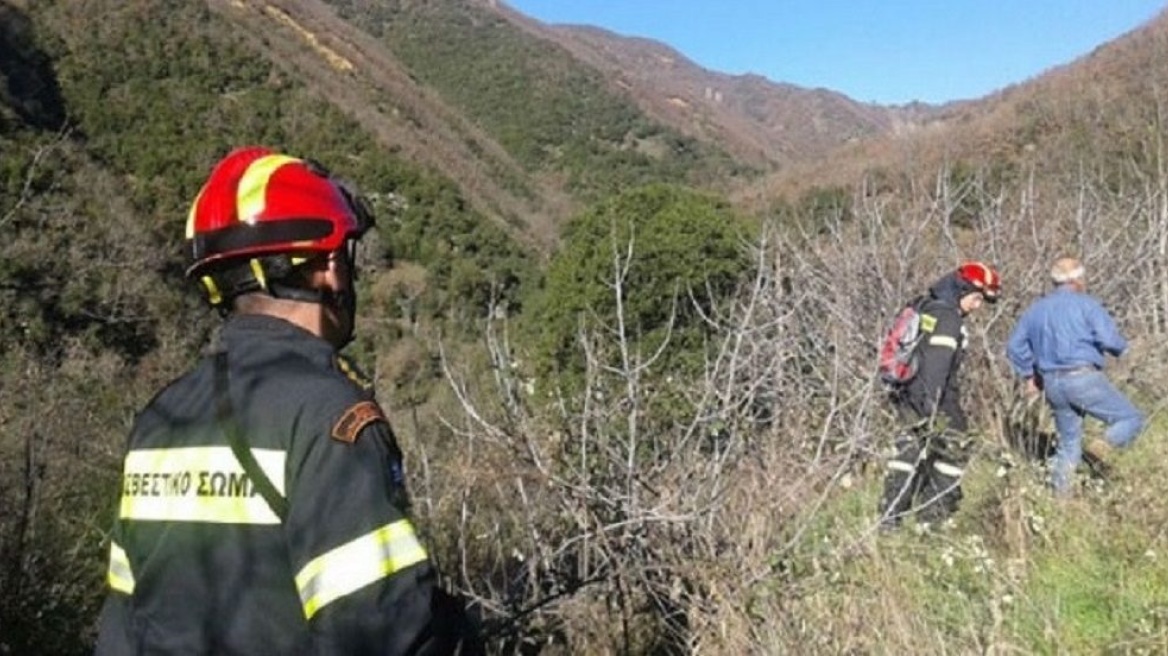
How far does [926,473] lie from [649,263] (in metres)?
10.3

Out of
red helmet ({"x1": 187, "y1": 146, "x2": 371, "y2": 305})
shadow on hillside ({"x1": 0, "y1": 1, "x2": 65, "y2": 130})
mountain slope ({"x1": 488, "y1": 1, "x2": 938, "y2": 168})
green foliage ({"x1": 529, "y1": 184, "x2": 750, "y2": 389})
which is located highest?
red helmet ({"x1": 187, "y1": 146, "x2": 371, "y2": 305})

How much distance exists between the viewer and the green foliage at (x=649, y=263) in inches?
605

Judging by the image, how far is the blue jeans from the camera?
6.46 meters

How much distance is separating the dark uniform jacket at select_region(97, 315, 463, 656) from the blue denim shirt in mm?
5520

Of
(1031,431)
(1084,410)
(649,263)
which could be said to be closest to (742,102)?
(649,263)

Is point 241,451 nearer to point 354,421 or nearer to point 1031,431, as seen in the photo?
point 354,421

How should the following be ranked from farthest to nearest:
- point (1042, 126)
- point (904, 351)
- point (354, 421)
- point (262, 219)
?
1. point (1042, 126)
2. point (904, 351)
3. point (262, 219)
4. point (354, 421)

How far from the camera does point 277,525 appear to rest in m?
1.65

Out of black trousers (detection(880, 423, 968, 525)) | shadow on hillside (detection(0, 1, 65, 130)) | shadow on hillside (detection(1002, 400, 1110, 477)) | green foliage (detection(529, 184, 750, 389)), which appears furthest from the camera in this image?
shadow on hillside (detection(0, 1, 65, 130))

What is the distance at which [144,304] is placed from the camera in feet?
63.5

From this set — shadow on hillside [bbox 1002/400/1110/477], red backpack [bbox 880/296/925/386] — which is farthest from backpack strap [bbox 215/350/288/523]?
shadow on hillside [bbox 1002/400/1110/477]

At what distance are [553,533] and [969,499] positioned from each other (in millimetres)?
2501

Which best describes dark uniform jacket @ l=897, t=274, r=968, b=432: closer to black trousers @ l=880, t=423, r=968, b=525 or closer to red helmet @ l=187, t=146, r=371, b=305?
black trousers @ l=880, t=423, r=968, b=525

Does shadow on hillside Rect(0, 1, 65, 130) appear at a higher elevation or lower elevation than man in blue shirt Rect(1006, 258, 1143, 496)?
Answer: lower
